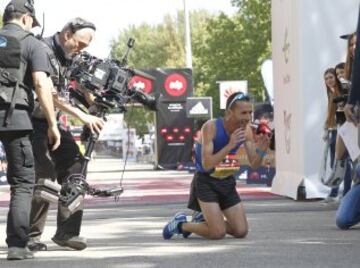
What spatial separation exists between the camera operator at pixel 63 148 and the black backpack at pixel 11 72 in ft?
1.65

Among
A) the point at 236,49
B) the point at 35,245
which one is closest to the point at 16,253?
the point at 35,245

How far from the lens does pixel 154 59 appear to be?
75750 mm

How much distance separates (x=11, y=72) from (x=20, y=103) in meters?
0.23

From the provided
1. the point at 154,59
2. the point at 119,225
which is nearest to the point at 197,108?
the point at 119,225

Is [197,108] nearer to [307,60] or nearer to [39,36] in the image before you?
[307,60]

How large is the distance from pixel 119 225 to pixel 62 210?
2438mm

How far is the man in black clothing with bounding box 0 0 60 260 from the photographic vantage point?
6734 mm

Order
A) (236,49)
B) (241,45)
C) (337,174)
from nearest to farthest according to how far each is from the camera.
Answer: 1. (337,174)
2. (241,45)
3. (236,49)

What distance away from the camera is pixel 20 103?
6777mm

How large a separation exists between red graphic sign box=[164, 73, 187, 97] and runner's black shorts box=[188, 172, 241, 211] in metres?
27.3

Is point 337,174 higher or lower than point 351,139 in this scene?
lower

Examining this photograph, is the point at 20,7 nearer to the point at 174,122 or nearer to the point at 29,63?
the point at 29,63

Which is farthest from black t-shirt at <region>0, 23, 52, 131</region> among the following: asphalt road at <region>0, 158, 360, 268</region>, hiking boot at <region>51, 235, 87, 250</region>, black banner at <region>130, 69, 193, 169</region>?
black banner at <region>130, 69, 193, 169</region>

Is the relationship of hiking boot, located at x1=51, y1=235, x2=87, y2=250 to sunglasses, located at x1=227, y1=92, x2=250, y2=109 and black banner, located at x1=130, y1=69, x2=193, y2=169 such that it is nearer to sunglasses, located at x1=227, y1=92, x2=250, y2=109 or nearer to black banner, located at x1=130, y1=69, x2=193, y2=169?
sunglasses, located at x1=227, y1=92, x2=250, y2=109
